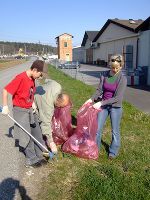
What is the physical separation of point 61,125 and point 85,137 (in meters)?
0.62

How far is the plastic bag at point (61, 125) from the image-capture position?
589 centimetres

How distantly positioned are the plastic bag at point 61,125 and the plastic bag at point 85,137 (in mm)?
392

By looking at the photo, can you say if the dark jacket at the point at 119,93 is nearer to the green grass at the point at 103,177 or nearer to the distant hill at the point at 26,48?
the green grass at the point at 103,177

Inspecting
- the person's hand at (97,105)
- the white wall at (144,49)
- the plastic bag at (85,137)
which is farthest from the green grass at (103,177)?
the white wall at (144,49)

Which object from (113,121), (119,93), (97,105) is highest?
(119,93)

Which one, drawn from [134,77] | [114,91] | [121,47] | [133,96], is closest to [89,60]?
[121,47]

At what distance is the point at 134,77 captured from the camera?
18406 millimetres

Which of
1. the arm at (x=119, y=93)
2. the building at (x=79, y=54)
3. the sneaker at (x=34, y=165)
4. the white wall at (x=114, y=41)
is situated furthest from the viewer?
the building at (x=79, y=54)

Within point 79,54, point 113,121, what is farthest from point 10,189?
point 79,54

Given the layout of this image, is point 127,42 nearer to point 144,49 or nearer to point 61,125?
point 144,49

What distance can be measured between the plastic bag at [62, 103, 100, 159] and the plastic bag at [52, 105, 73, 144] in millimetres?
392

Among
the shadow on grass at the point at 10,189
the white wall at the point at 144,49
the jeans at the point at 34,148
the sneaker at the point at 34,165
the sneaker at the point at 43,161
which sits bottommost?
the shadow on grass at the point at 10,189

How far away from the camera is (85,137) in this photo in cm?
554

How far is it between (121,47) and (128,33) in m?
2.92
